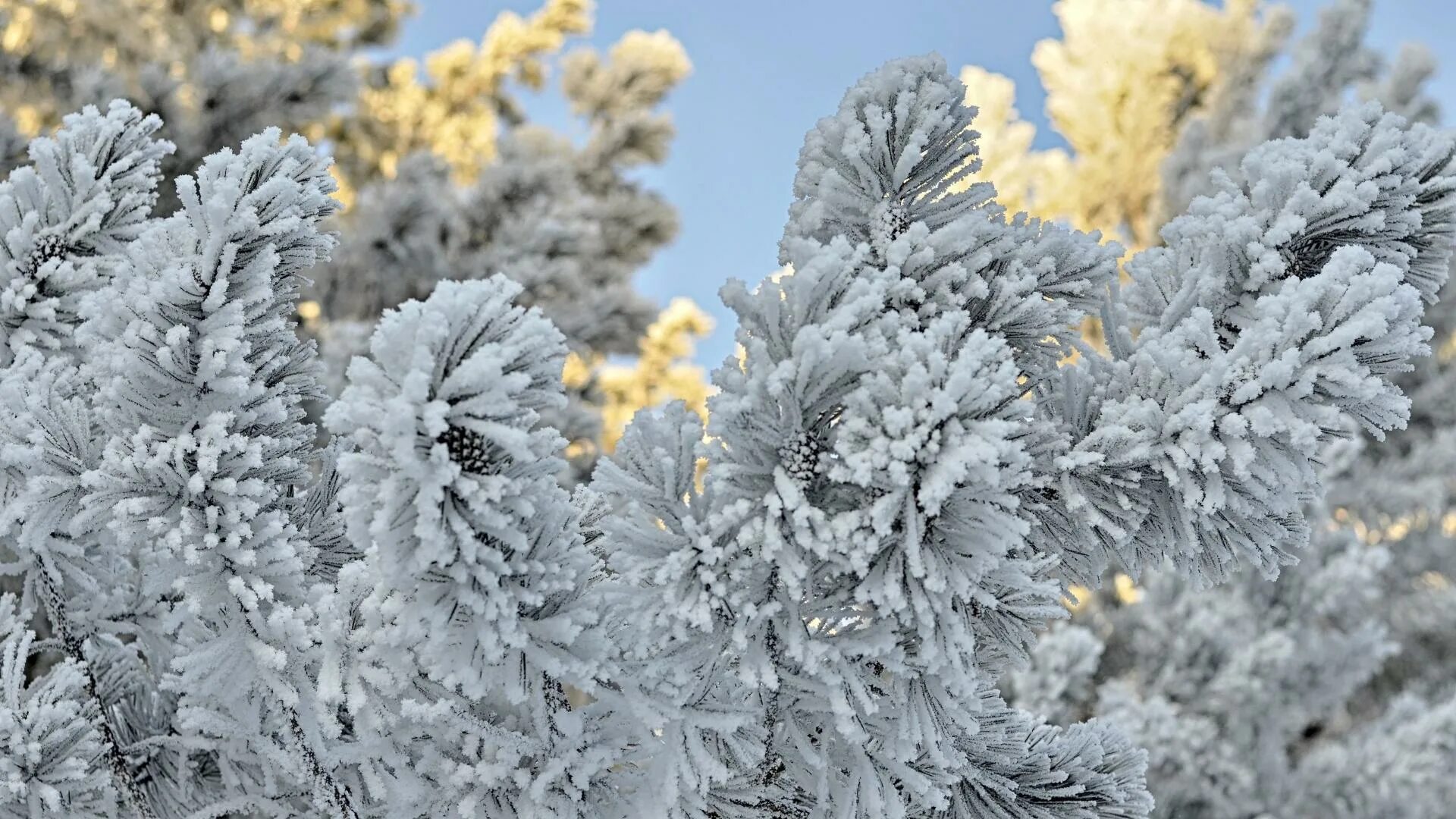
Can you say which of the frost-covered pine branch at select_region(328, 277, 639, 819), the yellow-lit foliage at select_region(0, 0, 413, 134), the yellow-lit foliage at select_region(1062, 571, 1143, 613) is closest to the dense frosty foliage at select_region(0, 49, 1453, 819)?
the frost-covered pine branch at select_region(328, 277, 639, 819)

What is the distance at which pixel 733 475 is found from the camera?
48 centimetres

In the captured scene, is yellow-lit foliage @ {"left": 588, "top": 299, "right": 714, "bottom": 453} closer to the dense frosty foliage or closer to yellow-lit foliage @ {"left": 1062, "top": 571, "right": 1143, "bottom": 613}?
yellow-lit foliage @ {"left": 1062, "top": 571, "right": 1143, "bottom": 613}

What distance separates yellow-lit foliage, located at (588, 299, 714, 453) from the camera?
21.9 feet

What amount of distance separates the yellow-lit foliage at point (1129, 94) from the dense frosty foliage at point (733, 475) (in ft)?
14.6

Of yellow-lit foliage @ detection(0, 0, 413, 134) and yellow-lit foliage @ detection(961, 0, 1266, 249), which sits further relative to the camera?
yellow-lit foliage @ detection(961, 0, 1266, 249)

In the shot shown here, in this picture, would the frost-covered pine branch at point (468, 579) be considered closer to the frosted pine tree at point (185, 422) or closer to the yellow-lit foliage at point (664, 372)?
the frosted pine tree at point (185, 422)

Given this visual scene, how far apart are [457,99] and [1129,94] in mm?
3566

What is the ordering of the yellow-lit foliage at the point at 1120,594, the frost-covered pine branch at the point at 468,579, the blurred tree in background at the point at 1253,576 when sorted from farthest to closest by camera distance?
the yellow-lit foliage at the point at 1120,594, the blurred tree in background at the point at 1253,576, the frost-covered pine branch at the point at 468,579

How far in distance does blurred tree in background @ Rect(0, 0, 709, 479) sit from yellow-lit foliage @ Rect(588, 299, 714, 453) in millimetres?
1799

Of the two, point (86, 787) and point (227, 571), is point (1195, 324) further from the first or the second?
point (86, 787)

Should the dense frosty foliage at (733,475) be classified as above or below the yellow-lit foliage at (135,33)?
below

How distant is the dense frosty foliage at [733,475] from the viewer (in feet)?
1.46

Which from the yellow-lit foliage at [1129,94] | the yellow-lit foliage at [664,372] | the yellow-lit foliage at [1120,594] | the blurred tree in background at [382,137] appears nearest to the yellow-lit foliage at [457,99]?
the blurred tree in background at [382,137]

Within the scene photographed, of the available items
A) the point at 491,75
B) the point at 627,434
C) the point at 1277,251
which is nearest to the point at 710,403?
the point at 627,434
